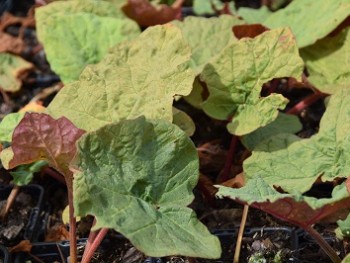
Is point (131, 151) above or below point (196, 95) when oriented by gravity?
above

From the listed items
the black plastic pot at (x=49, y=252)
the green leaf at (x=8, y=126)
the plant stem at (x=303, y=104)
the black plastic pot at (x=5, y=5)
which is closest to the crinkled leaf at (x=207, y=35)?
the plant stem at (x=303, y=104)

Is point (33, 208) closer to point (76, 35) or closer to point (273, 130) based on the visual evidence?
point (76, 35)

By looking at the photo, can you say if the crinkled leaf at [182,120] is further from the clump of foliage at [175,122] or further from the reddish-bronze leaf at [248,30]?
the reddish-bronze leaf at [248,30]

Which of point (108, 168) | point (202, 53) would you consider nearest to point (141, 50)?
point (202, 53)

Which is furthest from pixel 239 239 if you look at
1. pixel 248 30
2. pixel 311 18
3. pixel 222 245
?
pixel 311 18

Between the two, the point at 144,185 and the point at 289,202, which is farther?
the point at 144,185

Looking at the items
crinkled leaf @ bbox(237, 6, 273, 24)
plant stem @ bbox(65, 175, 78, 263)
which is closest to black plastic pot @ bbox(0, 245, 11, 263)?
plant stem @ bbox(65, 175, 78, 263)

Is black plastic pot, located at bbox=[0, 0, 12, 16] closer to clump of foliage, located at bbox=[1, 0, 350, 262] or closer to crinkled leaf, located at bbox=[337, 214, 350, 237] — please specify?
clump of foliage, located at bbox=[1, 0, 350, 262]
